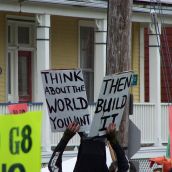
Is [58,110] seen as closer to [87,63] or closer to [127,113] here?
[127,113]

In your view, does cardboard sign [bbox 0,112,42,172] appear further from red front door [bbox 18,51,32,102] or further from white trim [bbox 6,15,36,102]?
red front door [bbox 18,51,32,102]

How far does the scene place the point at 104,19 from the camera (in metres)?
18.4

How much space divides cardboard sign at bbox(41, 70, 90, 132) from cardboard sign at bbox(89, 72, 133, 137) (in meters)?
0.20

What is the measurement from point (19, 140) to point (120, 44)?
4047 millimetres

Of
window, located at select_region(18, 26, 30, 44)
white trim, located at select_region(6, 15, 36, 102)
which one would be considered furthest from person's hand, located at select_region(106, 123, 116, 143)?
window, located at select_region(18, 26, 30, 44)

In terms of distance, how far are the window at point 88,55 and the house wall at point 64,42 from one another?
31cm

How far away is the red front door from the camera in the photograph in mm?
18781

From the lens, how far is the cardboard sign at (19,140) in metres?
7.18

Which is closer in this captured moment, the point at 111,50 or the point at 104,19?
the point at 111,50

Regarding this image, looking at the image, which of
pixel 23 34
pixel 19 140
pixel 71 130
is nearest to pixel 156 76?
pixel 23 34

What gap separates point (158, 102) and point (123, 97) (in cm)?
1109

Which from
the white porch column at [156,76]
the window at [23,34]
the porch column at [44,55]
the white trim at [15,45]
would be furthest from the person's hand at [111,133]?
the white porch column at [156,76]

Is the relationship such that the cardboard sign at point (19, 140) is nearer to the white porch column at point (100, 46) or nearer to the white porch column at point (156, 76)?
the white porch column at point (100, 46)

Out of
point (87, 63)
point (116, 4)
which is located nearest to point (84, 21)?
point (87, 63)
